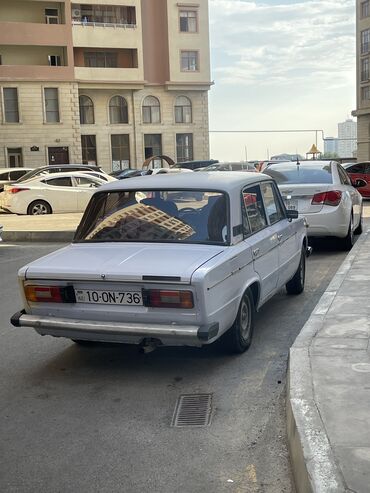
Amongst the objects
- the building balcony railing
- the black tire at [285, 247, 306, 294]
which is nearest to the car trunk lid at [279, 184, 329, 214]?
the black tire at [285, 247, 306, 294]

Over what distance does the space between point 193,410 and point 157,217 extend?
1.90m

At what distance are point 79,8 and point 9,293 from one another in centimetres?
4380

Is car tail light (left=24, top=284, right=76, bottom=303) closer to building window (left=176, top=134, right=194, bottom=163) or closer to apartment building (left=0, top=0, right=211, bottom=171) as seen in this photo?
apartment building (left=0, top=0, right=211, bottom=171)

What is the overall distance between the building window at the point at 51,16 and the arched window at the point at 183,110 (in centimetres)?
1138

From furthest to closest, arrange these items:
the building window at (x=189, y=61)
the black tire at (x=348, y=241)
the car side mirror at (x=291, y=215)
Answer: the building window at (x=189, y=61)
the black tire at (x=348, y=241)
the car side mirror at (x=291, y=215)

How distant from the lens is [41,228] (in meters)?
15.3

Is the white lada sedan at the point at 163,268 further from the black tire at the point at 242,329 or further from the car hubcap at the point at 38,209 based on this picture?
the car hubcap at the point at 38,209

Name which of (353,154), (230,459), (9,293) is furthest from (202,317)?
(353,154)

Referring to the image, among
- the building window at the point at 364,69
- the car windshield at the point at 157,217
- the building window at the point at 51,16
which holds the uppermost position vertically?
the building window at the point at 51,16

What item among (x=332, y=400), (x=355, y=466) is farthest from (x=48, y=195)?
(x=355, y=466)

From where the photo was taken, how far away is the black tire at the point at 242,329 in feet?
17.9

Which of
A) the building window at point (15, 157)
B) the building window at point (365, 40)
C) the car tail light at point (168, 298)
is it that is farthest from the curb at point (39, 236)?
the building window at point (365, 40)

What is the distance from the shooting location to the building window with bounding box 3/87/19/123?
150 feet

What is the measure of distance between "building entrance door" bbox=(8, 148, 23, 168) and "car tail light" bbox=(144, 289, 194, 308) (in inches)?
1717
